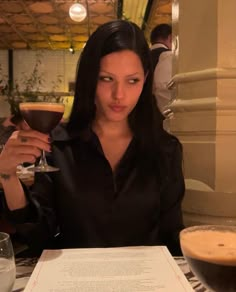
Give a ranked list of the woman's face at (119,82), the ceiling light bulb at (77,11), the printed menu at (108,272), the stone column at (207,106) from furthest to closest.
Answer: the ceiling light bulb at (77,11) → the stone column at (207,106) → the woman's face at (119,82) → the printed menu at (108,272)

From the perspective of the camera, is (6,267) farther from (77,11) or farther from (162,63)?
(77,11)

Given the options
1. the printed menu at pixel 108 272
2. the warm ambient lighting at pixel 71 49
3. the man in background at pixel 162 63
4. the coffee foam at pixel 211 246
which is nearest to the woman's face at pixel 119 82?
the printed menu at pixel 108 272

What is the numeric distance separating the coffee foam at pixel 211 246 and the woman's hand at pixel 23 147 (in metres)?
0.59

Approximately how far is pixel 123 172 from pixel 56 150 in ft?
0.88

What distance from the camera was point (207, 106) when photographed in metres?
1.61

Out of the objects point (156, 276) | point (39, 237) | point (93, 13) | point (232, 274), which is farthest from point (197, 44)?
point (93, 13)

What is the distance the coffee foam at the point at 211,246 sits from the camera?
629 mm

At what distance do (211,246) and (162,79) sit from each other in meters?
2.72

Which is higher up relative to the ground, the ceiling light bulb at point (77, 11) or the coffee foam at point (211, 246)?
the ceiling light bulb at point (77, 11)

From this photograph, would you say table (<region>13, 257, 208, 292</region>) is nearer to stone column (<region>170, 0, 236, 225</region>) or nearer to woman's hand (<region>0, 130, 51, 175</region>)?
woman's hand (<region>0, 130, 51, 175</region>)

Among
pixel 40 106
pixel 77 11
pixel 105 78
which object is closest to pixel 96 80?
pixel 105 78

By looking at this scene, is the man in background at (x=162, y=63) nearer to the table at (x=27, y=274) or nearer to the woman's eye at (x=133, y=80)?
the woman's eye at (x=133, y=80)

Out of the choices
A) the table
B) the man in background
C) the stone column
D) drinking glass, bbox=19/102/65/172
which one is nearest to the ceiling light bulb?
the man in background

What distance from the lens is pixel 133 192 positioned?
58.5 inches
